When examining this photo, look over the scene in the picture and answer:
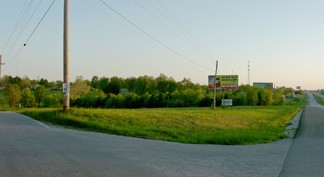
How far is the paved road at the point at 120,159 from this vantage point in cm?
877

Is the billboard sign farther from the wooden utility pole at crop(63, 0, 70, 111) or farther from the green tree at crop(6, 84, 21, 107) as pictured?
the wooden utility pole at crop(63, 0, 70, 111)

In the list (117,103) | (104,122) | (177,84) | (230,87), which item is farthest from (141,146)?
(177,84)

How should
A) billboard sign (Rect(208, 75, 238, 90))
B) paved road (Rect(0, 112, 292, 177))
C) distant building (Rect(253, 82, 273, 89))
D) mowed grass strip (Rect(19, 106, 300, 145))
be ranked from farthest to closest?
1. distant building (Rect(253, 82, 273, 89))
2. billboard sign (Rect(208, 75, 238, 90))
3. mowed grass strip (Rect(19, 106, 300, 145))
4. paved road (Rect(0, 112, 292, 177))

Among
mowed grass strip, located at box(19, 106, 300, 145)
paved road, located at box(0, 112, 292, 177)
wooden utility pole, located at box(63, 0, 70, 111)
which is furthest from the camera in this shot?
wooden utility pole, located at box(63, 0, 70, 111)

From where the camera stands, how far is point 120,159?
1048cm

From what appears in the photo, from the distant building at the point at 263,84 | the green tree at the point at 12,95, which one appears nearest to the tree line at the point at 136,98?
the green tree at the point at 12,95

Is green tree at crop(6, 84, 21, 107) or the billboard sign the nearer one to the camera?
the billboard sign

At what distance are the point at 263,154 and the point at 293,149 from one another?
2.22 meters

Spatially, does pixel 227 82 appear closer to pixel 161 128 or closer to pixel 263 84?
pixel 161 128

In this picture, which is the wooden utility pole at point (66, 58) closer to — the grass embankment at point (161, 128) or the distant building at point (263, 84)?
the grass embankment at point (161, 128)

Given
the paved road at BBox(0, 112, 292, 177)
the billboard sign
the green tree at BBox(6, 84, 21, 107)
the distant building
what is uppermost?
the distant building

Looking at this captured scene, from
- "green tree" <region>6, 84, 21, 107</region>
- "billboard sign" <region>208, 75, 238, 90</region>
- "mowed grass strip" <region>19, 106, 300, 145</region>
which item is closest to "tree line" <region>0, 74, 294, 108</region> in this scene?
"green tree" <region>6, 84, 21, 107</region>

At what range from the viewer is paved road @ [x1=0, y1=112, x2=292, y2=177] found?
8.77 meters

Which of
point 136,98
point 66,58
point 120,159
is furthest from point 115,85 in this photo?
point 120,159
